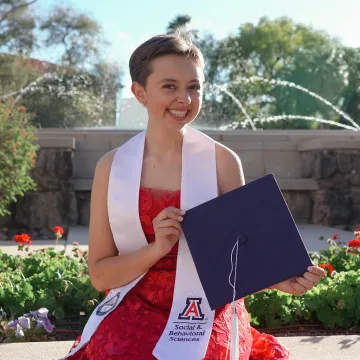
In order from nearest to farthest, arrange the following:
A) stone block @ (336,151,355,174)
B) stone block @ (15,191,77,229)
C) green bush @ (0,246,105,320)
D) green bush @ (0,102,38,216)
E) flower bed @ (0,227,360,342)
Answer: flower bed @ (0,227,360,342)
green bush @ (0,246,105,320)
green bush @ (0,102,38,216)
stone block @ (15,191,77,229)
stone block @ (336,151,355,174)

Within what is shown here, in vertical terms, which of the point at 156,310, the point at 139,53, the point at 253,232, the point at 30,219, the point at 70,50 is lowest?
the point at 30,219

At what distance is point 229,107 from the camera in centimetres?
3506

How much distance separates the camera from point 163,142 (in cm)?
248

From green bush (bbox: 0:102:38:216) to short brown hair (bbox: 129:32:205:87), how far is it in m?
6.15

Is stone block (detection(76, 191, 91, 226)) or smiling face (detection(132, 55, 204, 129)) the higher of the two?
smiling face (detection(132, 55, 204, 129))

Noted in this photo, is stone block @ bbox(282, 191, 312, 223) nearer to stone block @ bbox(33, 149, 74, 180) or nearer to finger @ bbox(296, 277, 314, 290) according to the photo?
stone block @ bbox(33, 149, 74, 180)

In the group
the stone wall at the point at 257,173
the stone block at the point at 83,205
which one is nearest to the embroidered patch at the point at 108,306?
the stone wall at the point at 257,173

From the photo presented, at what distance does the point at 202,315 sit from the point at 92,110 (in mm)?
34078

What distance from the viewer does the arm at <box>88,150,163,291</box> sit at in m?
2.30

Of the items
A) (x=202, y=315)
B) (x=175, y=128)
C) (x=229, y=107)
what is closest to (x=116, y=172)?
(x=175, y=128)

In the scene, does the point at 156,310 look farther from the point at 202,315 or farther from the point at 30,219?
the point at 30,219

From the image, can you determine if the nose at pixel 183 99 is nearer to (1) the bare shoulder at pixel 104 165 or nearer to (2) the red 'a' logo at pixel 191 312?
(1) the bare shoulder at pixel 104 165

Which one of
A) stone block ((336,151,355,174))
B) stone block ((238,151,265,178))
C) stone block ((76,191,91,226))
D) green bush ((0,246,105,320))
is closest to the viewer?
green bush ((0,246,105,320))

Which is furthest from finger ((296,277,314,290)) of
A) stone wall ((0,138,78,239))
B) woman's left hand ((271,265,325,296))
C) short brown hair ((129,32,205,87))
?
stone wall ((0,138,78,239))
